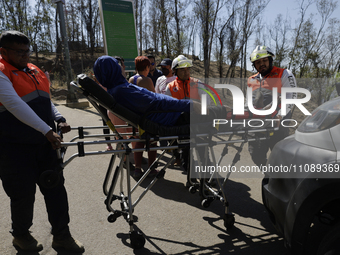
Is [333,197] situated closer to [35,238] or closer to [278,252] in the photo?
[278,252]

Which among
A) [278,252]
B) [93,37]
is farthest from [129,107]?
[93,37]

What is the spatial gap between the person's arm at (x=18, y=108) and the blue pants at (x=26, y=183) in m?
0.35

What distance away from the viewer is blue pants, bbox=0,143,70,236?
8.68 ft

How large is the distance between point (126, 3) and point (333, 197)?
884 centimetres

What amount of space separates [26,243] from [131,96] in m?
1.79

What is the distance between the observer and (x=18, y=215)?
9.04ft

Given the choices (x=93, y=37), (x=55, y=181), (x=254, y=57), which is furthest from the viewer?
(x=93, y=37)

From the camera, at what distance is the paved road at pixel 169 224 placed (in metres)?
2.97

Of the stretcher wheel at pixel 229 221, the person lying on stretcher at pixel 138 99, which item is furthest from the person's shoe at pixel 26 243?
the stretcher wheel at pixel 229 221

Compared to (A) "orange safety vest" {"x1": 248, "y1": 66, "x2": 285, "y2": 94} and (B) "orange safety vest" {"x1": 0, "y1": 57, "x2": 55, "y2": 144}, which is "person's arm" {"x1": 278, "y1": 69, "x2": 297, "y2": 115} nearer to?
(A) "orange safety vest" {"x1": 248, "y1": 66, "x2": 285, "y2": 94}

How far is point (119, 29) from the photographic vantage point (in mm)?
9016

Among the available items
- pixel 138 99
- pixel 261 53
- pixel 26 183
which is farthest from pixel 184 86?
pixel 26 183

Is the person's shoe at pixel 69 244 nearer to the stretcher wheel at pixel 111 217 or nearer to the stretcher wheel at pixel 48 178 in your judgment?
the stretcher wheel at pixel 111 217

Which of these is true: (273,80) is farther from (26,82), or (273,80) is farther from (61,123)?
(26,82)
